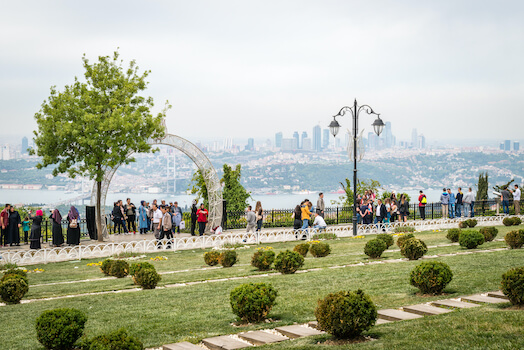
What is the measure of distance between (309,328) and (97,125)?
686 inches

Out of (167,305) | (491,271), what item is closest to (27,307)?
(167,305)

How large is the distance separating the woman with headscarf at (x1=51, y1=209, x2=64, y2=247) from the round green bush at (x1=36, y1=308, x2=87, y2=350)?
47.4 ft

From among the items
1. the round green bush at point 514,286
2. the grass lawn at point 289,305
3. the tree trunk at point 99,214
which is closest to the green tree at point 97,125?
the tree trunk at point 99,214

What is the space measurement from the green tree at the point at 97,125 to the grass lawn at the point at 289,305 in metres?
7.80

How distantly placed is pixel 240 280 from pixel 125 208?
1590cm

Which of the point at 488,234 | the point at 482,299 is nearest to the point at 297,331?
the point at 482,299

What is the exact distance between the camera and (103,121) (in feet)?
75.5

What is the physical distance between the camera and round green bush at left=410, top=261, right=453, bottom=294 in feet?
30.6

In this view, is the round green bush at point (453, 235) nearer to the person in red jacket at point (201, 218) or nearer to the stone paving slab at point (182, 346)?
the person in red jacket at point (201, 218)

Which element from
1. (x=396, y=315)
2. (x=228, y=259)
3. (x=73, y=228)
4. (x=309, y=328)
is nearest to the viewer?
(x=309, y=328)

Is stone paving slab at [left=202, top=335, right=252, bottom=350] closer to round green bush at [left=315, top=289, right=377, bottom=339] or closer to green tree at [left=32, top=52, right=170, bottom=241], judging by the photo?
round green bush at [left=315, top=289, right=377, bottom=339]

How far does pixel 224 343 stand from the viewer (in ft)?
23.5

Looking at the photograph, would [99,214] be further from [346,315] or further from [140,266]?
[346,315]

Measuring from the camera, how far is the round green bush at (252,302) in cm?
822
